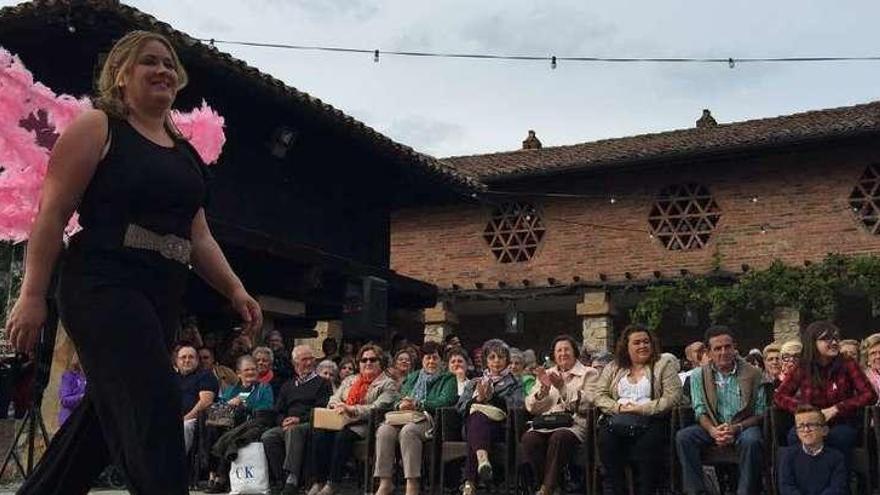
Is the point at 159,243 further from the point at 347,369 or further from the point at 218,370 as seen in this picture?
the point at 218,370

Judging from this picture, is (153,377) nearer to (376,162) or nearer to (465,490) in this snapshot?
(465,490)

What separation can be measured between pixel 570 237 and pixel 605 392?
12.3 meters

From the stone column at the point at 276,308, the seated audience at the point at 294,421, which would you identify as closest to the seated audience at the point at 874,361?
the seated audience at the point at 294,421

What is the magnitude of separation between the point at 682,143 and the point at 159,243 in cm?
1675

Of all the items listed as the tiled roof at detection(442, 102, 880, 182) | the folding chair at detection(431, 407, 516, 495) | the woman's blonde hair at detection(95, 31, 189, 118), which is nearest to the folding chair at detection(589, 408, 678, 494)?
the folding chair at detection(431, 407, 516, 495)

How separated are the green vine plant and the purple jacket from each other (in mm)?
11744

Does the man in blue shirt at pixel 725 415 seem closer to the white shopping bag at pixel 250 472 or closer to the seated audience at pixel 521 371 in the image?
the seated audience at pixel 521 371

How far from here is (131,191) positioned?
2826 mm

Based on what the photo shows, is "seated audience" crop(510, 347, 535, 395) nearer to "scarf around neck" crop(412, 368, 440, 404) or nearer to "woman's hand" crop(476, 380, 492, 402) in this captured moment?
"woman's hand" crop(476, 380, 492, 402)

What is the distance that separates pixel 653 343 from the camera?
7.40 m

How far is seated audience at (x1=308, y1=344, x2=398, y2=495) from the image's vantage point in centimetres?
803

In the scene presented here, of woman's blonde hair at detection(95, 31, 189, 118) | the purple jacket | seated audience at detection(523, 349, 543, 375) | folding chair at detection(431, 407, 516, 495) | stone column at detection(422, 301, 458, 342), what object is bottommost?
folding chair at detection(431, 407, 516, 495)

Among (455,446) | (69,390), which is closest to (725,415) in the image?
(455,446)

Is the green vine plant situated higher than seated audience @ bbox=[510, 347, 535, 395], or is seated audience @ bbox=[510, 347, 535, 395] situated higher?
the green vine plant
